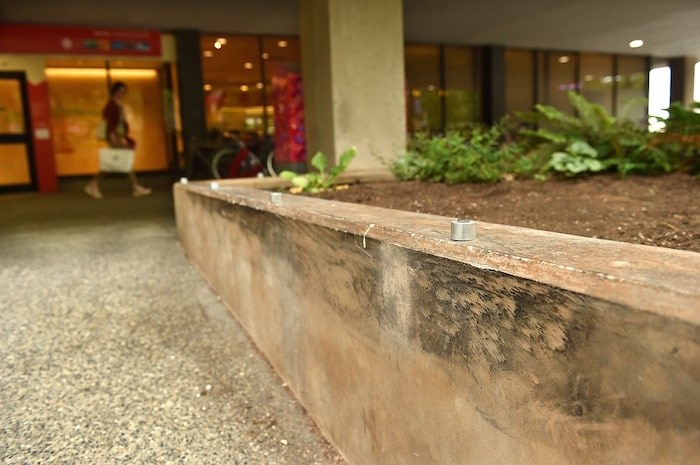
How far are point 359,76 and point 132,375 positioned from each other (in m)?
5.05

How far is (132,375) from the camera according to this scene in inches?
118

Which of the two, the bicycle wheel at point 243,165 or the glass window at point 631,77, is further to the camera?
the glass window at point 631,77

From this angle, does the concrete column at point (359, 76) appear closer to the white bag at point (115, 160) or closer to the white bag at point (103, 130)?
the white bag at point (115, 160)

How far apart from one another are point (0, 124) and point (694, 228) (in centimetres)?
1448

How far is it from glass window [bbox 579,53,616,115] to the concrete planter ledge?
19.6m

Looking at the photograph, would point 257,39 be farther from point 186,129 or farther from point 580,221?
point 580,221

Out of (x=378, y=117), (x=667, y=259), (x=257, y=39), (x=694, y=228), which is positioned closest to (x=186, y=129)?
(x=257, y=39)

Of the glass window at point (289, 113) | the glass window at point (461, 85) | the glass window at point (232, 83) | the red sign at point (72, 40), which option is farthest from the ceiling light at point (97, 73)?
the glass window at point (289, 113)

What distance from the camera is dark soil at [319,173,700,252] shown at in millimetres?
2561

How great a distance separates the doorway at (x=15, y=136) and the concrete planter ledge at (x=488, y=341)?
13.0m

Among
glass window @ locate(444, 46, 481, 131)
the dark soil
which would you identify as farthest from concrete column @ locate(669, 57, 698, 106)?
the dark soil

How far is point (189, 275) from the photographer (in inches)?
199

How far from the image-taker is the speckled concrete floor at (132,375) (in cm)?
232

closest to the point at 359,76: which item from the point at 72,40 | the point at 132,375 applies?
the point at 132,375
